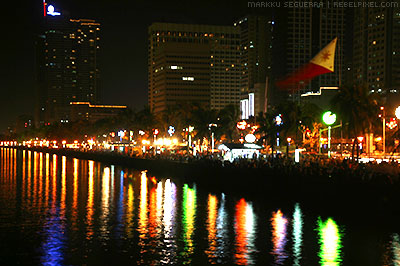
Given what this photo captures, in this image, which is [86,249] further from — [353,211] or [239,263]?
[353,211]

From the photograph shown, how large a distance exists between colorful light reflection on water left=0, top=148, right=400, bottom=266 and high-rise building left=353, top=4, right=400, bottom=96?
15211 cm

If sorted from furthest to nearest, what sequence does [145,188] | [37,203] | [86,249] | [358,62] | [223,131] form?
[358,62]
[223,131]
[145,188]
[37,203]
[86,249]

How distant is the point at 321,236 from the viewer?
21188mm

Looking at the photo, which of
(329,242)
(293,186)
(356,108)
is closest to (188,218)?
(293,186)

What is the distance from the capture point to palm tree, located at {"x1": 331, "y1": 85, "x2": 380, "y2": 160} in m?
62.3

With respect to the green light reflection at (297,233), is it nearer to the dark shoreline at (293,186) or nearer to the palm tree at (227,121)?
the dark shoreline at (293,186)

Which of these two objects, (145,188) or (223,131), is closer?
(145,188)

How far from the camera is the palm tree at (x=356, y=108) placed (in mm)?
62344

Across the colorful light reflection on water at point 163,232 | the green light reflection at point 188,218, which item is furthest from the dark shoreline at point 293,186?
the green light reflection at point 188,218

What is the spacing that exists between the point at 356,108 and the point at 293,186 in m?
33.8

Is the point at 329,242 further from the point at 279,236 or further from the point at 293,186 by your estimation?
the point at 293,186

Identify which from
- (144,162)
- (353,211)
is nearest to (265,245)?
(353,211)

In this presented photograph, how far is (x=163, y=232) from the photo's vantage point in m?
22.0

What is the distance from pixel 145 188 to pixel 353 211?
19.8 meters
